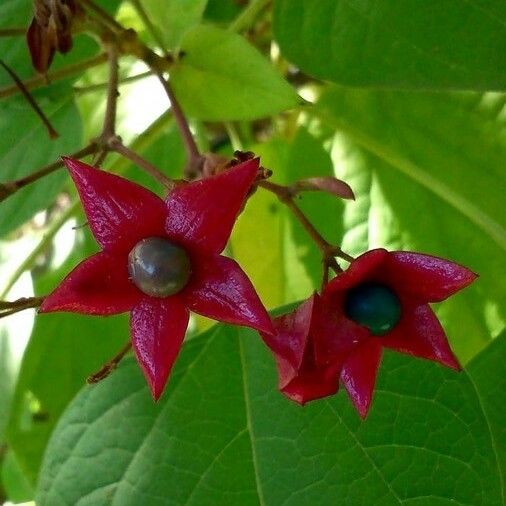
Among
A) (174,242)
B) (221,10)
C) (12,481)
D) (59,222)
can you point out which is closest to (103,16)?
(59,222)

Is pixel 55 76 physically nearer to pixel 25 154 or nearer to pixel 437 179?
pixel 25 154

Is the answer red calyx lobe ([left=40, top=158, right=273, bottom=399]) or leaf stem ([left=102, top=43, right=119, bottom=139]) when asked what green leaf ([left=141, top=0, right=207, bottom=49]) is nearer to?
leaf stem ([left=102, top=43, right=119, bottom=139])

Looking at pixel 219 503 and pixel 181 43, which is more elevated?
pixel 181 43

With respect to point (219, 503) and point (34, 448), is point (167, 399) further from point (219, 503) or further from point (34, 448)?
point (34, 448)

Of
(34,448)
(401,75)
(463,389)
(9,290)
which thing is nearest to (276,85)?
(401,75)

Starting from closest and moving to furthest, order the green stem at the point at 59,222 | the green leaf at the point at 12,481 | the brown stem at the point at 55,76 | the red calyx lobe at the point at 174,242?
the red calyx lobe at the point at 174,242 → the brown stem at the point at 55,76 → the green stem at the point at 59,222 → the green leaf at the point at 12,481

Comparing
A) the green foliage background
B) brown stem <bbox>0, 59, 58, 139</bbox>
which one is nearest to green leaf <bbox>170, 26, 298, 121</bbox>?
the green foliage background

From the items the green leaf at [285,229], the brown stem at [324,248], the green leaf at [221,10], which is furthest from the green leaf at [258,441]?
the green leaf at [221,10]

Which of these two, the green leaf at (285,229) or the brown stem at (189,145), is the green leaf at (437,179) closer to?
the green leaf at (285,229)
